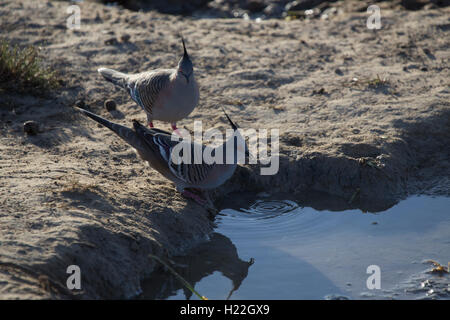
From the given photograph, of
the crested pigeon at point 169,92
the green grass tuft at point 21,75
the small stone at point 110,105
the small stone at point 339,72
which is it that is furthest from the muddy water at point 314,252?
the green grass tuft at point 21,75

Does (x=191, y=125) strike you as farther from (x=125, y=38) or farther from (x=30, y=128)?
(x=125, y=38)

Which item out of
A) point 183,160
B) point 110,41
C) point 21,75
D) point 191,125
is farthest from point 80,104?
point 183,160

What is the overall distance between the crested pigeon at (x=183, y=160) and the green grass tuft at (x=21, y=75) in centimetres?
209

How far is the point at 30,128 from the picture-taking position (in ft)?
18.8

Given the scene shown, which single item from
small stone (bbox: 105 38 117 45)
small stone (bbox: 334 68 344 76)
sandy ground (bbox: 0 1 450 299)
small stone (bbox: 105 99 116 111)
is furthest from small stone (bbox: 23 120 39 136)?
small stone (bbox: 334 68 344 76)

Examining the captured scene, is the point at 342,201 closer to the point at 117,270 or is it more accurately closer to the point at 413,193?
the point at 413,193

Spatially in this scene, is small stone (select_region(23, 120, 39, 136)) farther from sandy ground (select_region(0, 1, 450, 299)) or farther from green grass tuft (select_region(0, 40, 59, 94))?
green grass tuft (select_region(0, 40, 59, 94))

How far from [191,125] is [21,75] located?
2.12m

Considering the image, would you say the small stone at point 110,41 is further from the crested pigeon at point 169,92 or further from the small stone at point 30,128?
the small stone at point 30,128

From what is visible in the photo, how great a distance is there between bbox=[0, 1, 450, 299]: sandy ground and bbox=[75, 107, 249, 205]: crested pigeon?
0.23 m

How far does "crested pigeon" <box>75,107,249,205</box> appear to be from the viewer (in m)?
4.96

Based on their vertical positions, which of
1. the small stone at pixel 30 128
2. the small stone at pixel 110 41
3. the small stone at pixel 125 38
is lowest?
the small stone at pixel 30 128

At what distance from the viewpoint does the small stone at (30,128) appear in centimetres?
573

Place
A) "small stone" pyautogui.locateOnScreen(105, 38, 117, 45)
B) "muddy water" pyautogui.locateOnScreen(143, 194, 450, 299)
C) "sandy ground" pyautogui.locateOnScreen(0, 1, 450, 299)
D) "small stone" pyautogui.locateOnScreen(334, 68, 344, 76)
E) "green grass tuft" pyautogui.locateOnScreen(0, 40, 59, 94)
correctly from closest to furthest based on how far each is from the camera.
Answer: "sandy ground" pyautogui.locateOnScreen(0, 1, 450, 299), "muddy water" pyautogui.locateOnScreen(143, 194, 450, 299), "green grass tuft" pyautogui.locateOnScreen(0, 40, 59, 94), "small stone" pyautogui.locateOnScreen(334, 68, 344, 76), "small stone" pyautogui.locateOnScreen(105, 38, 117, 45)
